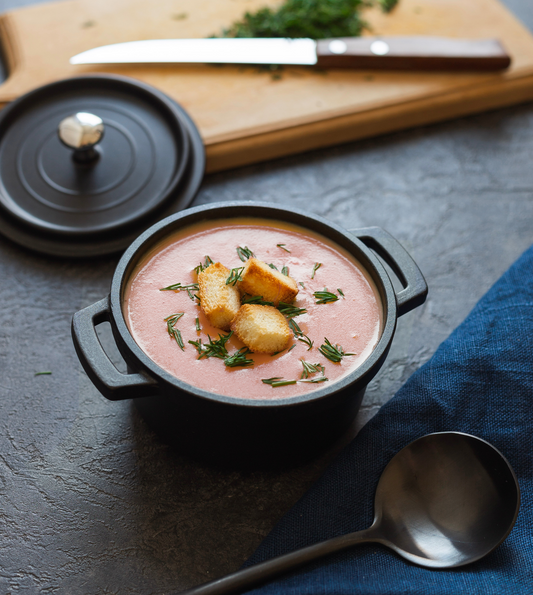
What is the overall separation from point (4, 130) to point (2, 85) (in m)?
0.33

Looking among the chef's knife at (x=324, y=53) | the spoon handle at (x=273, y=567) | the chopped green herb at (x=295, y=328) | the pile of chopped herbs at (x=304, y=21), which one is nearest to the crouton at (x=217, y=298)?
the chopped green herb at (x=295, y=328)

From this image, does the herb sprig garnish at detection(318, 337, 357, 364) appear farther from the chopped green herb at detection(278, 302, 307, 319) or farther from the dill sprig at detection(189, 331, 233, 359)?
the dill sprig at detection(189, 331, 233, 359)

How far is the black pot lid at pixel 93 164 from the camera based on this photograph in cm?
163

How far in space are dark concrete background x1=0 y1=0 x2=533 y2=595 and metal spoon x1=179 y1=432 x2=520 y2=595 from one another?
169mm

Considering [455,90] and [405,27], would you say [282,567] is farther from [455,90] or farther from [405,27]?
[405,27]

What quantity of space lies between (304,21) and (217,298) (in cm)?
144

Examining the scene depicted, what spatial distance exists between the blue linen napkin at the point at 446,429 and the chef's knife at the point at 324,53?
94 centimetres

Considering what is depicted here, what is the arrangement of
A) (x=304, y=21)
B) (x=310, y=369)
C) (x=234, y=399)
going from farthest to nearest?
(x=304, y=21)
(x=310, y=369)
(x=234, y=399)

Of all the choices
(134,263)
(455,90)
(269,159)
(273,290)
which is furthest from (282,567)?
(455,90)

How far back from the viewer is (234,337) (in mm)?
1182

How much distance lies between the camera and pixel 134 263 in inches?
50.1

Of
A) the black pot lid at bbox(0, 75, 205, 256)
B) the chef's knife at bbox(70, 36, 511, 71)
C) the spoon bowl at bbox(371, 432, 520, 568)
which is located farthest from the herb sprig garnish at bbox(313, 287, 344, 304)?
the chef's knife at bbox(70, 36, 511, 71)

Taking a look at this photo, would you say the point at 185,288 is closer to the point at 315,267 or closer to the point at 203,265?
the point at 203,265

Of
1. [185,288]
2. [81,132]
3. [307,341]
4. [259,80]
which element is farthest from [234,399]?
[259,80]
